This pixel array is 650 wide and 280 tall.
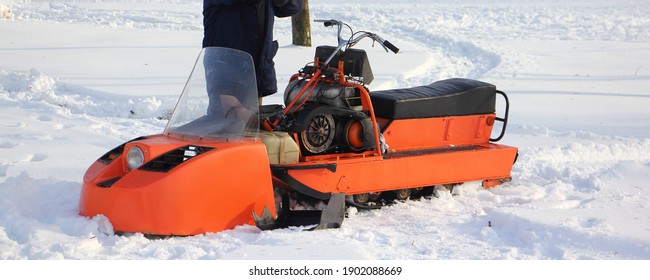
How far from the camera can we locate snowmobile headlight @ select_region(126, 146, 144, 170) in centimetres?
471

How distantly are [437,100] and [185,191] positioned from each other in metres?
2.14

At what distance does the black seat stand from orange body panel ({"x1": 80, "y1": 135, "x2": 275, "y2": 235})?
120 centimetres

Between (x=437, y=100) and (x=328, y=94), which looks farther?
(x=437, y=100)

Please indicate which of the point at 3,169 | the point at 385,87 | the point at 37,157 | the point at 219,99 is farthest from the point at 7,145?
the point at 385,87

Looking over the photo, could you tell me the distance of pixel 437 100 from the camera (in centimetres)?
590

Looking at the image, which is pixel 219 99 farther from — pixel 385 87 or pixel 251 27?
pixel 385 87

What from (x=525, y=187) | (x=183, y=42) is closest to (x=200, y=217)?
(x=525, y=187)

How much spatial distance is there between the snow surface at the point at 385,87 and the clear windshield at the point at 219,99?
680mm

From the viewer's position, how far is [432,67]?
41.1 ft

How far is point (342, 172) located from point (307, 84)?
0.61 meters

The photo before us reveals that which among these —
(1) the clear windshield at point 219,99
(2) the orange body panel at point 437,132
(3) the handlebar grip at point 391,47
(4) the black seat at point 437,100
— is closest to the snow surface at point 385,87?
(2) the orange body panel at point 437,132

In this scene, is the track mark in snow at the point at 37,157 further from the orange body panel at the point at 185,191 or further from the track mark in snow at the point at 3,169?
the orange body panel at the point at 185,191

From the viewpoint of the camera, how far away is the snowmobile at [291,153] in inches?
180

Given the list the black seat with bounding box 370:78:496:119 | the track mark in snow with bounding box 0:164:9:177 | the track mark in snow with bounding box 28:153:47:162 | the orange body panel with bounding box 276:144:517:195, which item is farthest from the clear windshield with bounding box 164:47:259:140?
the track mark in snow with bounding box 28:153:47:162
